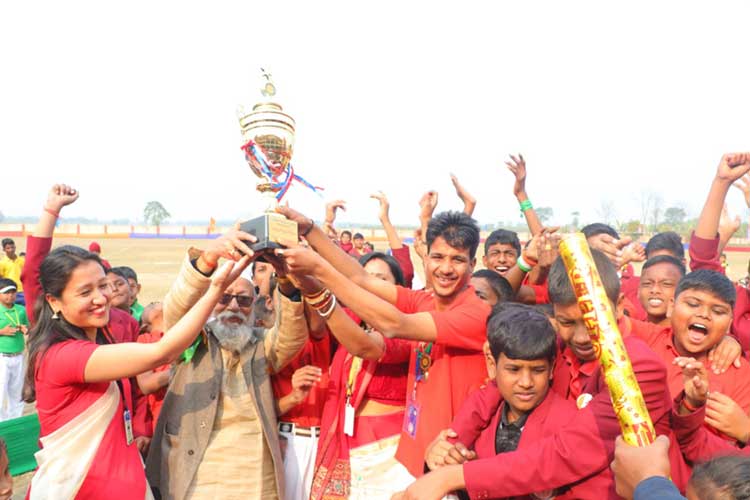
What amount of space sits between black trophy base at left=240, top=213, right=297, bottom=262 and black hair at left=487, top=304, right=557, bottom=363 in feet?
3.72

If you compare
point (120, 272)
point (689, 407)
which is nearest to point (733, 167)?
point (689, 407)

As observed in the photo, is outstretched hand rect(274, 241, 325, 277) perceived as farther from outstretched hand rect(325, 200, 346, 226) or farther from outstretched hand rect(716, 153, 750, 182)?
outstretched hand rect(716, 153, 750, 182)

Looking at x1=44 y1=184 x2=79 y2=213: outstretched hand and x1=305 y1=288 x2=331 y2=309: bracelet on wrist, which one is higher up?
x1=44 y1=184 x2=79 y2=213: outstretched hand

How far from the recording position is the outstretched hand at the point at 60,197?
3.40m

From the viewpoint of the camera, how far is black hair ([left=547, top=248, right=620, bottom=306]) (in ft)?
7.89

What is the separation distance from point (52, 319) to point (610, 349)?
2619mm

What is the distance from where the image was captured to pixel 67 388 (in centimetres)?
270

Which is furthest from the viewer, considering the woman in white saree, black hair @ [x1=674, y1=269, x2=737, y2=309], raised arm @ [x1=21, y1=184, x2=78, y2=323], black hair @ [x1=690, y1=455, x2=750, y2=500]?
raised arm @ [x1=21, y1=184, x2=78, y2=323]

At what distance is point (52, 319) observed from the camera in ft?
9.32

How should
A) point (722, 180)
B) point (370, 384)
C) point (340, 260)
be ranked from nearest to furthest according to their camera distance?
point (370, 384), point (340, 260), point (722, 180)

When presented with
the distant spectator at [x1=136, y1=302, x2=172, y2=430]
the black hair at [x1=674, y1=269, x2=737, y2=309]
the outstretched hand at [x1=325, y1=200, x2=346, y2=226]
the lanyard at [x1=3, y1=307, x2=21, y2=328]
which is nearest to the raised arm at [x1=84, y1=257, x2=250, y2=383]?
the distant spectator at [x1=136, y1=302, x2=172, y2=430]

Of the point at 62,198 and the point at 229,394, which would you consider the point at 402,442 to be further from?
the point at 62,198

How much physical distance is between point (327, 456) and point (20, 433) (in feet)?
15.7

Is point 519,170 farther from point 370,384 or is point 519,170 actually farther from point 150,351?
point 150,351
